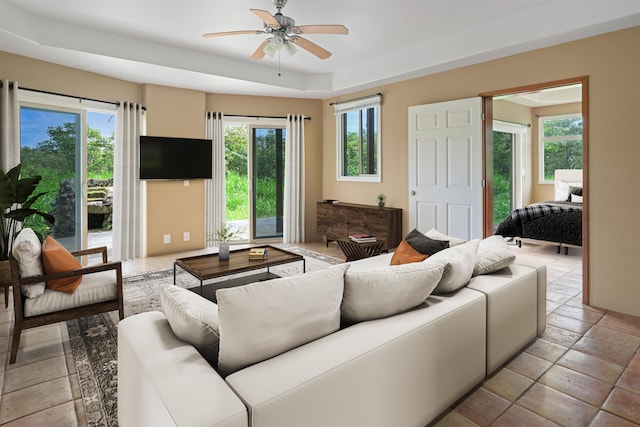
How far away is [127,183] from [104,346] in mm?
3076

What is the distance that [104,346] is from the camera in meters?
2.62

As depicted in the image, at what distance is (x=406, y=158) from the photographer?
5.29 meters

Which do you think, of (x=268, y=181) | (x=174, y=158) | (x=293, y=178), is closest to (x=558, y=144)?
(x=293, y=178)

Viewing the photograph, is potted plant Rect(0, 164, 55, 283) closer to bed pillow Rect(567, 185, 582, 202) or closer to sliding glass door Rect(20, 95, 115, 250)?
sliding glass door Rect(20, 95, 115, 250)

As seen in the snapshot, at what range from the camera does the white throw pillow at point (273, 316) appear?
1309 mm

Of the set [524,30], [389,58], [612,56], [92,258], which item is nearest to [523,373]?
[612,56]

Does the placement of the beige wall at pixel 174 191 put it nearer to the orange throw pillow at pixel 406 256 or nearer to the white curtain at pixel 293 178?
the white curtain at pixel 293 178

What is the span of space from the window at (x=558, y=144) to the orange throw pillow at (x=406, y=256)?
6496 millimetres

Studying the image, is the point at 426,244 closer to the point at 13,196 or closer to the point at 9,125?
the point at 13,196

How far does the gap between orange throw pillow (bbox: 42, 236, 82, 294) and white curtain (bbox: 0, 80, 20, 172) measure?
6.42 ft

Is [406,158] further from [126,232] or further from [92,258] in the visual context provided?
[92,258]

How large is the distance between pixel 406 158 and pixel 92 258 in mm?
4678

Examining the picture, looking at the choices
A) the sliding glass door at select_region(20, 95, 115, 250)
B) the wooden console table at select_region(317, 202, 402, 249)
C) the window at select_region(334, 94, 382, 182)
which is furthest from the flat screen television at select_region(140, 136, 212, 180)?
the window at select_region(334, 94, 382, 182)

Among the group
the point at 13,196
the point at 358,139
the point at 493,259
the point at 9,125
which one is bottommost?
the point at 493,259
